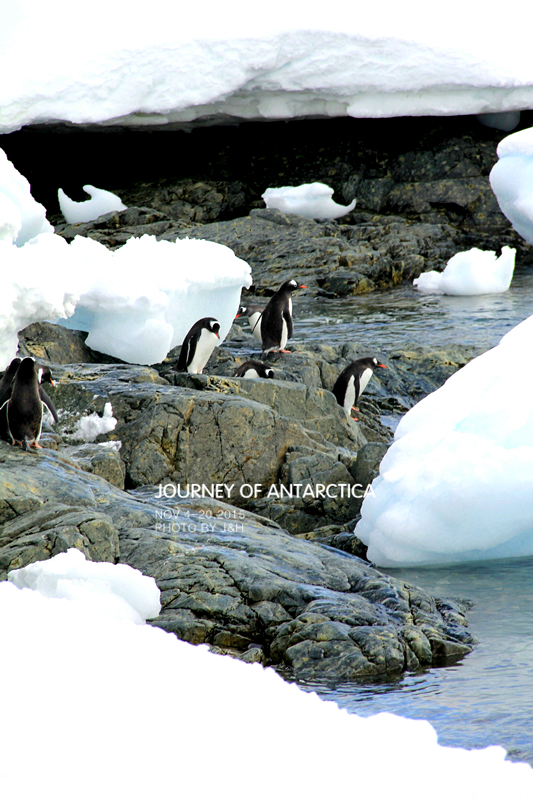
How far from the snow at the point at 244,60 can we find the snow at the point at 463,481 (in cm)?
1145

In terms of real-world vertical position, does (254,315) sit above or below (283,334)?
below

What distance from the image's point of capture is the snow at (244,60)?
585 inches

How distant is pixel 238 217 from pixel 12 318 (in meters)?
12.6

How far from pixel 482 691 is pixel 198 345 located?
16.3ft

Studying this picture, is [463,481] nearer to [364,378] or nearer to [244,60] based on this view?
[364,378]

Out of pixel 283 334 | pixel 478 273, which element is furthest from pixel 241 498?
pixel 478 273

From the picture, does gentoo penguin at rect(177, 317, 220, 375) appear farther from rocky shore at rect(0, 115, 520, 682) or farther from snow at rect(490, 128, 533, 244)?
snow at rect(490, 128, 533, 244)

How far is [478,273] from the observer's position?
14.0m

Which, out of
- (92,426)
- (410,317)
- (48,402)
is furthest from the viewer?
(410,317)

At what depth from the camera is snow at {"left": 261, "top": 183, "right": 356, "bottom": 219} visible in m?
16.5

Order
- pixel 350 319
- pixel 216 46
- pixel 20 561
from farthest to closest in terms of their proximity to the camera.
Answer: pixel 216 46
pixel 350 319
pixel 20 561

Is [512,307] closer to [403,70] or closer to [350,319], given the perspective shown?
[350,319]

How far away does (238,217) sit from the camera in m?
17.2

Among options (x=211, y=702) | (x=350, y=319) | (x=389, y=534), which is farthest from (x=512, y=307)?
(x=211, y=702)
